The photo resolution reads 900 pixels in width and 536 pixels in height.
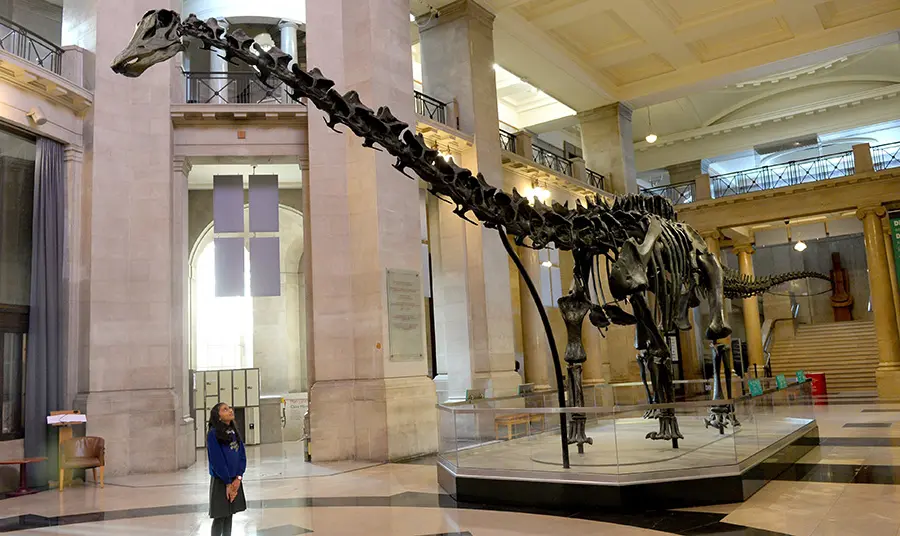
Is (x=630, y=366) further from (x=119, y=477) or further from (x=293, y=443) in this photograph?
(x=119, y=477)

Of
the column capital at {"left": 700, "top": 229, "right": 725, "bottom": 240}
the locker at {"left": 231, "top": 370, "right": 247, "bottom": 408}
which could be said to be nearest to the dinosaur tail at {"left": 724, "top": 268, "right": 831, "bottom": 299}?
the locker at {"left": 231, "top": 370, "right": 247, "bottom": 408}

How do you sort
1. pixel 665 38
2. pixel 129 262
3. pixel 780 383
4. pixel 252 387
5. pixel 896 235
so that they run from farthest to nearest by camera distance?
pixel 665 38
pixel 896 235
pixel 252 387
pixel 129 262
pixel 780 383

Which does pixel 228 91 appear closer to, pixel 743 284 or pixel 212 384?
pixel 212 384

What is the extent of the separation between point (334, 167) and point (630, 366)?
1361 centimetres

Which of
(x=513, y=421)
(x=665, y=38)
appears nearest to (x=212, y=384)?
(x=513, y=421)

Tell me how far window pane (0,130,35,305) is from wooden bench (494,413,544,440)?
829cm

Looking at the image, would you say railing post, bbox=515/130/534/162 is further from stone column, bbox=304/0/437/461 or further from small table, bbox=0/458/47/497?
small table, bbox=0/458/47/497

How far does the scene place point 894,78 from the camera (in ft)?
82.2

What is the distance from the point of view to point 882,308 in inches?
794

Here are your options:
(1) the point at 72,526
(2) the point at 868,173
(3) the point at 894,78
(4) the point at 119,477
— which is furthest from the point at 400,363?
(3) the point at 894,78

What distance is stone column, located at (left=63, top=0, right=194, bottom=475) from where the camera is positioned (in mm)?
10633

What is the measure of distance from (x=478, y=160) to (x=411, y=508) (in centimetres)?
1019

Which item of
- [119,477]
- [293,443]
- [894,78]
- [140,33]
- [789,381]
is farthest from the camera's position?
[894,78]

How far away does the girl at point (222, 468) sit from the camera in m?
4.97
